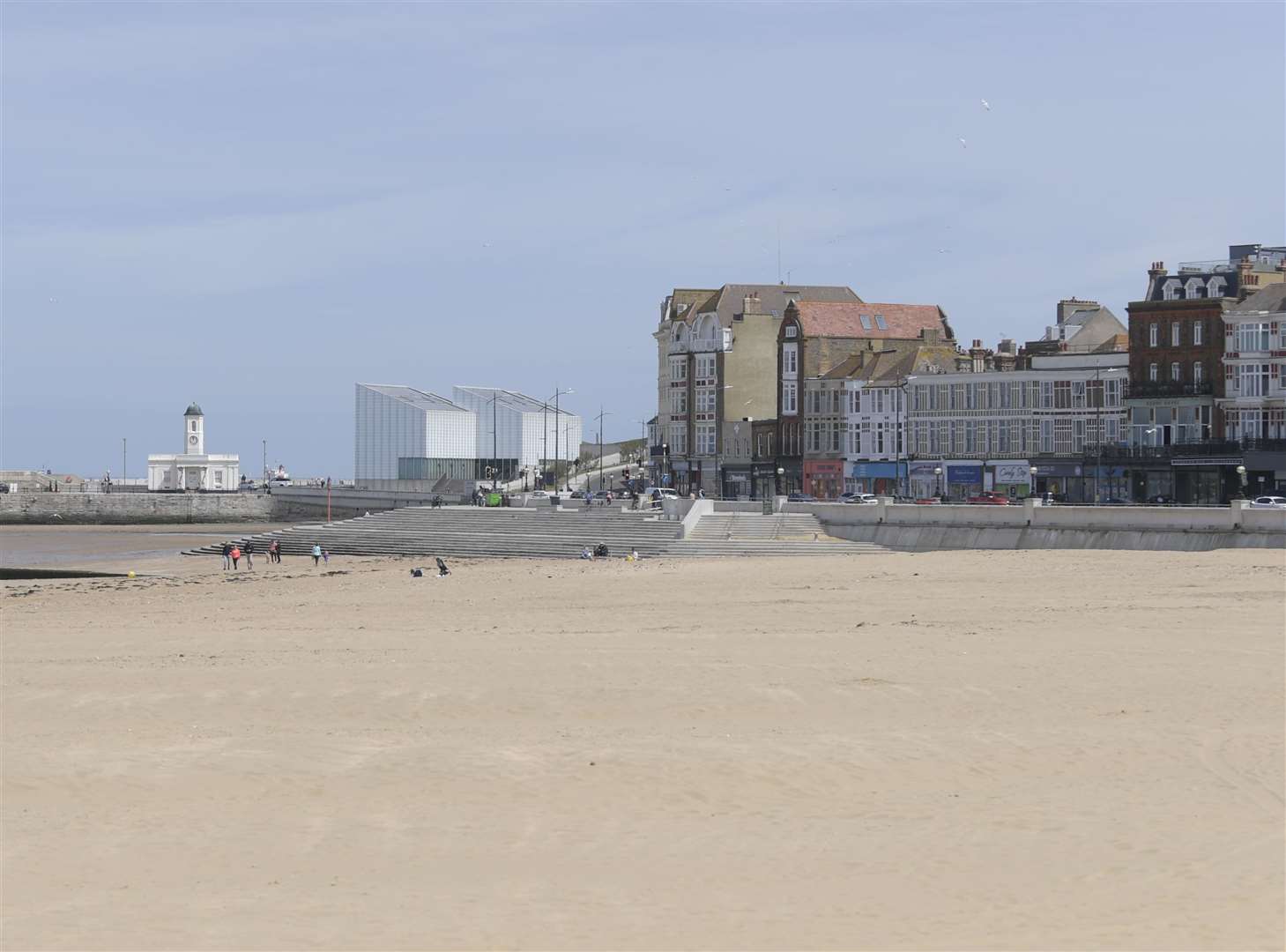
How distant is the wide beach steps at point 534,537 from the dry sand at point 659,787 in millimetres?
26150

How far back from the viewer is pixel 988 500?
67438 millimetres

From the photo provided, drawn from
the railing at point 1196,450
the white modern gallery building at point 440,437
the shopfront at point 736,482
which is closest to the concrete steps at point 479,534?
the railing at point 1196,450

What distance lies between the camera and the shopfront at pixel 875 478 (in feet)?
268

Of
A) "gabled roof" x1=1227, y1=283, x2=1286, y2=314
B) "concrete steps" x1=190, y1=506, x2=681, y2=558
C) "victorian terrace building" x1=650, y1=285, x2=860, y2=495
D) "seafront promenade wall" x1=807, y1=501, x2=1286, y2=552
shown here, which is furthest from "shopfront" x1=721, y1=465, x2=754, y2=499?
"gabled roof" x1=1227, y1=283, x2=1286, y2=314

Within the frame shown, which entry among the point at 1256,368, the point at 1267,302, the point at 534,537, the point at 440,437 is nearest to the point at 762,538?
the point at 534,537

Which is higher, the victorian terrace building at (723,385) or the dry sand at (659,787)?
the victorian terrace building at (723,385)

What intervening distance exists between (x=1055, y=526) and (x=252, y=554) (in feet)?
104

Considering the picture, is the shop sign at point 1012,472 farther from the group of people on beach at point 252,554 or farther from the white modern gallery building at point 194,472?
the white modern gallery building at point 194,472

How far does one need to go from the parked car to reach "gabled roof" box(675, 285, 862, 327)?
840 inches

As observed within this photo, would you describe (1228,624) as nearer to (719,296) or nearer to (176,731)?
(176,731)

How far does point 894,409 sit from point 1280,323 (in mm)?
21738

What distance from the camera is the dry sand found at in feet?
38.5

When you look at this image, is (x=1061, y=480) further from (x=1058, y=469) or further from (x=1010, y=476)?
(x=1010, y=476)

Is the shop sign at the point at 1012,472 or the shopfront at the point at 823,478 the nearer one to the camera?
the shop sign at the point at 1012,472
